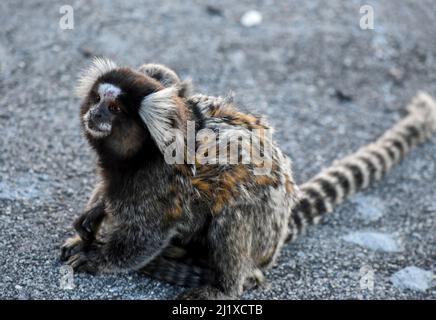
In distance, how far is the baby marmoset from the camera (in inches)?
154

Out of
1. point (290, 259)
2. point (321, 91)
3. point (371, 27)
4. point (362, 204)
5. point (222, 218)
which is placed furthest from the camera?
point (371, 27)

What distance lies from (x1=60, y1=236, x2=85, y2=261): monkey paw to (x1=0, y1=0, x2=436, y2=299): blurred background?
0.27 ft

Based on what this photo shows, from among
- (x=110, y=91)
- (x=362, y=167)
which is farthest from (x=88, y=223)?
(x=362, y=167)

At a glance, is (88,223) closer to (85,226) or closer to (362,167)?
(85,226)

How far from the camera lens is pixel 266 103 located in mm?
6594

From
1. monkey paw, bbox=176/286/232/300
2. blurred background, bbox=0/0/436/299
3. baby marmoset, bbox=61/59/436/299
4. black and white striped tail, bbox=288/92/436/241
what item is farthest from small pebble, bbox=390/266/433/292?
monkey paw, bbox=176/286/232/300

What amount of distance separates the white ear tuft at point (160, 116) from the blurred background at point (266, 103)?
0.73 metres

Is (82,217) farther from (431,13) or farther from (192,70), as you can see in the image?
(431,13)

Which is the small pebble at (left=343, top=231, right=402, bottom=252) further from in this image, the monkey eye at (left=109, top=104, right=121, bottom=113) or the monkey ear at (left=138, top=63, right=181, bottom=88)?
the monkey eye at (left=109, top=104, right=121, bottom=113)

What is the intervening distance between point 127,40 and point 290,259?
317 cm

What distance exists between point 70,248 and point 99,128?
825 millimetres

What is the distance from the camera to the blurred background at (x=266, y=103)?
14.8 feet

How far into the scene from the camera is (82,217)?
14.1 feet
